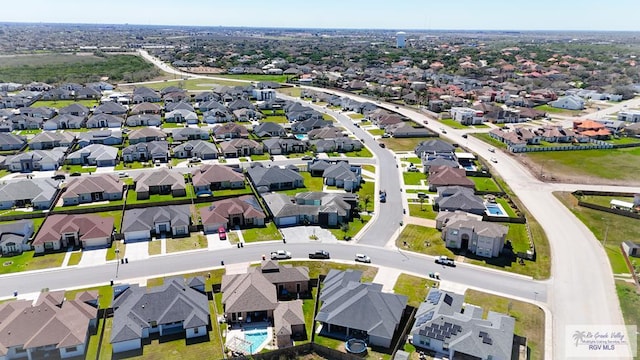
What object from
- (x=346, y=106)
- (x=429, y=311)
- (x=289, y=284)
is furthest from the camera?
(x=346, y=106)

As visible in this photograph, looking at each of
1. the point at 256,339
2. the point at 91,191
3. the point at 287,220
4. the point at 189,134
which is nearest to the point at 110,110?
the point at 189,134

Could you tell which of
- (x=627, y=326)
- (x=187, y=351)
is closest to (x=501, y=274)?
(x=627, y=326)

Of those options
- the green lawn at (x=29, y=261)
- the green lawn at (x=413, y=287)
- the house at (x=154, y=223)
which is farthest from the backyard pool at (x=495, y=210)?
the green lawn at (x=29, y=261)

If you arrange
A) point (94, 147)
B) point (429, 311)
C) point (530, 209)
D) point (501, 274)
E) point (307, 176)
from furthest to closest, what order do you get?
point (94, 147) < point (307, 176) < point (530, 209) < point (501, 274) < point (429, 311)

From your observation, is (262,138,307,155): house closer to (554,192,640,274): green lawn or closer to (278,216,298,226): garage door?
(278,216,298,226): garage door

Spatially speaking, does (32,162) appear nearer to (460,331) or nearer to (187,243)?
(187,243)

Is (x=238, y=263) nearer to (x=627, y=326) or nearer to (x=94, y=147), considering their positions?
(x=627, y=326)

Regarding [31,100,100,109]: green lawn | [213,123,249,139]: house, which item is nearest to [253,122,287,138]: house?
[213,123,249,139]: house

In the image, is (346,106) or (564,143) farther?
(346,106)
